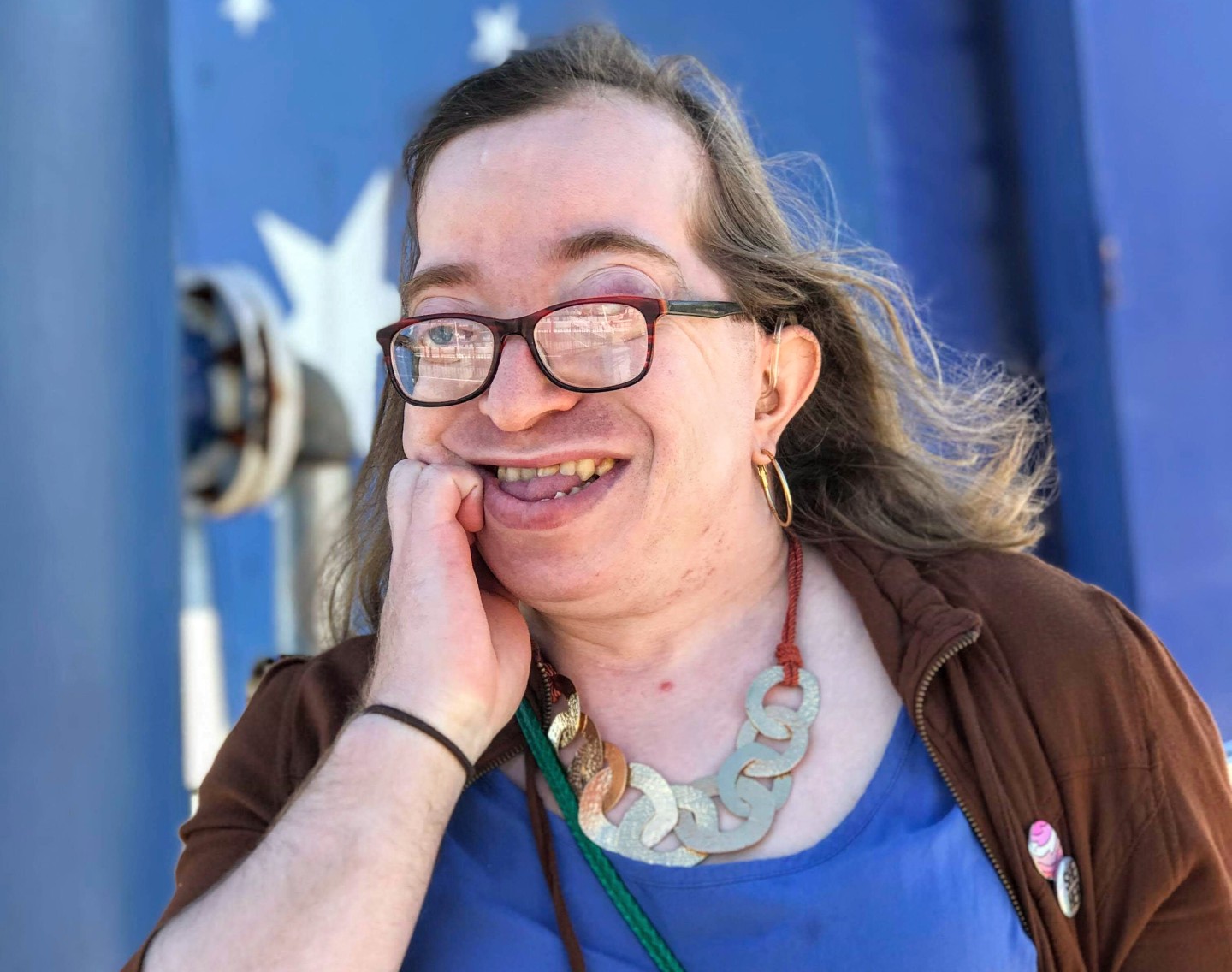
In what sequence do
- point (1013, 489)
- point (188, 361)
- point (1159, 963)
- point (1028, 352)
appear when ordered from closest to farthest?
1. point (1159, 963)
2. point (1013, 489)
3. point (1028, 352)
4. point (188, 361)

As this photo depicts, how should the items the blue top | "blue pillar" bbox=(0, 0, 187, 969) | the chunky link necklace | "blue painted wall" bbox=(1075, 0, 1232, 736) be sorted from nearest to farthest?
the blue top → the chunky link necklace → "blue pillar" bbox=(0, 0, 187, 969) → "blue painted wall" bbox=(1075, 0, 1232, 736)

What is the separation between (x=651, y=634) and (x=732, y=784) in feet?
0.81

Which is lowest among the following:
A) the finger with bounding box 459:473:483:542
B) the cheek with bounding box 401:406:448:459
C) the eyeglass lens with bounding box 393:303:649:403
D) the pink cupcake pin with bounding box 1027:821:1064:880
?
the pink cupcake pin with bounding box 1027:821:1064:880

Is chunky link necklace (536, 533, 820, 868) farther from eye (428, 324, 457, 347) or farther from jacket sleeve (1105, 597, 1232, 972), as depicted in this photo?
eye (428, 324, 457, 347)

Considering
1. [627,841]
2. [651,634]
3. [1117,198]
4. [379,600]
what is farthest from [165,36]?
[1117,198]

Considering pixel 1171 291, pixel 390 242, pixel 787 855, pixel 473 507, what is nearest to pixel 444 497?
pixel 473 507

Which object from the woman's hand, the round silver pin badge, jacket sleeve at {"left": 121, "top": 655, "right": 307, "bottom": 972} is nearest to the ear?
the woman's hand

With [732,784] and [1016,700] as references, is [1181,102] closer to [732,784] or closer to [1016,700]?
[1016,700]

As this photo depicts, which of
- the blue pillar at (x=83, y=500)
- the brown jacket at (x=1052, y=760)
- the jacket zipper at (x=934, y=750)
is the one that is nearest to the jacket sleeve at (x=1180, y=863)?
the brown jacket at (x=1052, y=760)

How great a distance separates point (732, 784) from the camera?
5.32ft

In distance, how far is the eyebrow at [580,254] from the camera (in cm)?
163

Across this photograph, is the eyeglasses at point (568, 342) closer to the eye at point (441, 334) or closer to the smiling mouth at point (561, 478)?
the eye at point (441, 334)

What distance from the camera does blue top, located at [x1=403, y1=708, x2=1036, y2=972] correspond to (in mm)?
1472

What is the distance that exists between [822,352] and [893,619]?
0.51 m
